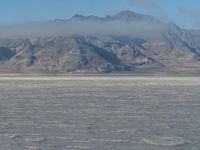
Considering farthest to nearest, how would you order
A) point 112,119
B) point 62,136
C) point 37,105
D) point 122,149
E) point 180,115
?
point 37,105, point 180,115, point 112,119, point 62,136, point 122,149

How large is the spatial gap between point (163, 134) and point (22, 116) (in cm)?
1015

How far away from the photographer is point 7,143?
73.6 ft

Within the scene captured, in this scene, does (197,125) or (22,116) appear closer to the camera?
(197,125)

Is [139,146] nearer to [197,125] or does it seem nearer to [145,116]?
[197,125]

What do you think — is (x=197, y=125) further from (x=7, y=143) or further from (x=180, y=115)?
(x=7, y=143)

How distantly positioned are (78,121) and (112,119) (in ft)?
7.00

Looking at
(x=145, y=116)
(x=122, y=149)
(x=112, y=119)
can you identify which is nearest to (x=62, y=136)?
(x=122, y=149)

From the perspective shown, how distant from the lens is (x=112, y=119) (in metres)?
30.2

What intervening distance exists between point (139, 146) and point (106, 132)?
3.60 m

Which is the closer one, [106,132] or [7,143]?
[7,143]

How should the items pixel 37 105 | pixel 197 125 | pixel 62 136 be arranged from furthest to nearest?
Answer: pixel 37 105
pixel 197 125
pixel 62 136

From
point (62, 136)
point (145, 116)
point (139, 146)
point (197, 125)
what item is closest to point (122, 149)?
point (139, 146)

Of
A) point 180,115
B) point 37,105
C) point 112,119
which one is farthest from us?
point 37,105

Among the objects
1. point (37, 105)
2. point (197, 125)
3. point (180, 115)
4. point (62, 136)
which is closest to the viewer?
point (62, 136)
